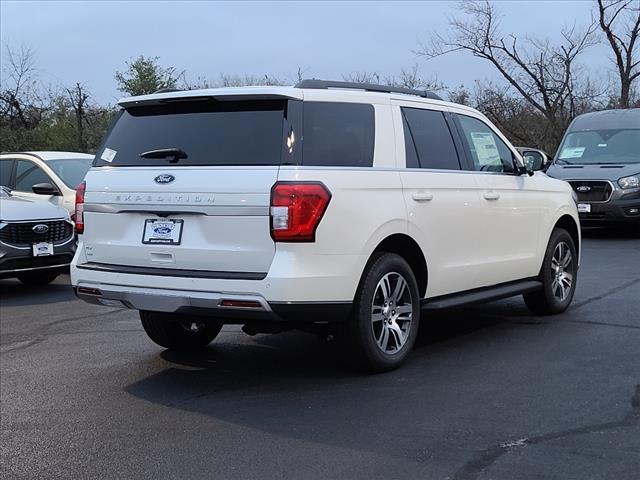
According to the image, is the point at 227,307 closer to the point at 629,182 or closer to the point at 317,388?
the point at 317,388

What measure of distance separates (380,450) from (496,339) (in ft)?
8.75

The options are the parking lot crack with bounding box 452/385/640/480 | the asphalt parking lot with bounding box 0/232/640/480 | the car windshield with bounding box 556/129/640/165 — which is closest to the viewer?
the parking lot crack with bounding box 452/385/640/480

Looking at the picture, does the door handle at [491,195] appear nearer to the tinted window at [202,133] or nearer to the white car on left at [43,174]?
the tinted window at [202,133]

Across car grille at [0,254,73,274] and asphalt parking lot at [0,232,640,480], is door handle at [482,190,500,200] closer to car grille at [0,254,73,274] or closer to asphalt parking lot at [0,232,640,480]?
asphalt parking lot at [0,232,640,480]

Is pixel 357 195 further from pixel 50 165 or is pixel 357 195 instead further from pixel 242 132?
pixel 50 165

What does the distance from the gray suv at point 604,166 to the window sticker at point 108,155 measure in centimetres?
995

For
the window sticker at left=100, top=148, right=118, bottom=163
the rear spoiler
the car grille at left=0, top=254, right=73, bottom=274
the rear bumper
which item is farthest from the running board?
the car grille at left=0, top=254, right=73, bottom=274

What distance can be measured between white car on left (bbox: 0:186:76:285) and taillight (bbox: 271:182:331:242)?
577 cm

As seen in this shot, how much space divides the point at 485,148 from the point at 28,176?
25.3 ft

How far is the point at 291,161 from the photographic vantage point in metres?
4.74

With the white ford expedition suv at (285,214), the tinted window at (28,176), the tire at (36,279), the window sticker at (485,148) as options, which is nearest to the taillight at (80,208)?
the white ford expedition suv at (285,214)

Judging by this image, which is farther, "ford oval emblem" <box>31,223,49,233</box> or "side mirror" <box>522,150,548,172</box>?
"ford oval emblem" <box>31,223,49,233</box>

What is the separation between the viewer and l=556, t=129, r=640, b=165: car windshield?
14.2 metres

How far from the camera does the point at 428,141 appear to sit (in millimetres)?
5805
